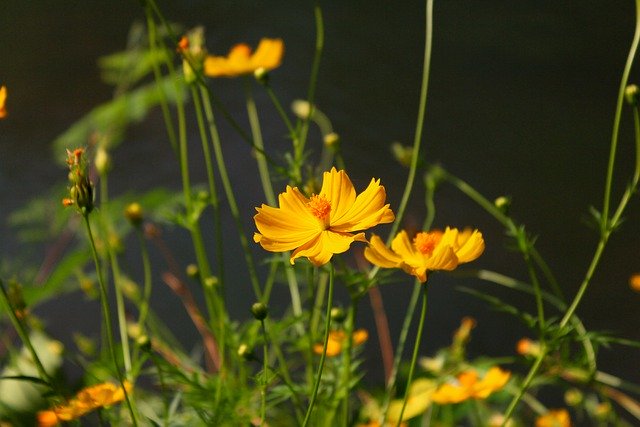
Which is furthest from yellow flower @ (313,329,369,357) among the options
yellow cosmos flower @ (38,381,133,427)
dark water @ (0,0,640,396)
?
dark water @ (0,0,640,396)

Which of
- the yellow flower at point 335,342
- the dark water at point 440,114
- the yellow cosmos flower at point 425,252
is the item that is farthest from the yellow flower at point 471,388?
the dark water at point 440,114

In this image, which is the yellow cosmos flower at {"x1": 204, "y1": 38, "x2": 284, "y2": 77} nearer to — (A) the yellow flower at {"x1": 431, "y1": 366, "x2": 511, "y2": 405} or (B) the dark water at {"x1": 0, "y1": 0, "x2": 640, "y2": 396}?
(A) the yellow flower at {"x1": 431, "y1": 366, "x2": 511, "y2": 405}

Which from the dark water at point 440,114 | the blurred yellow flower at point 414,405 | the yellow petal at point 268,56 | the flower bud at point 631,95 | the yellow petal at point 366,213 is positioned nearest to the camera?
the yellow petal at point 366,213

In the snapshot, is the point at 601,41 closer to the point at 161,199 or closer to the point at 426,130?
the point at 426,130

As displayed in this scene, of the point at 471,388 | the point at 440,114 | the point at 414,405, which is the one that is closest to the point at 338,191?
the point at 471,388

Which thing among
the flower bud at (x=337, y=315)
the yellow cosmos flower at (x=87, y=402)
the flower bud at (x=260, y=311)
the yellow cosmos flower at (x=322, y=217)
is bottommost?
the flower bud at (x=337, y=315)

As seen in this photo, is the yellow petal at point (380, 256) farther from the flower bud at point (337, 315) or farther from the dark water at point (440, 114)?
the dark water at point (440, 114)

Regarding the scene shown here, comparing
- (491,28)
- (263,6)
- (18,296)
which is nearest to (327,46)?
(263,6)
